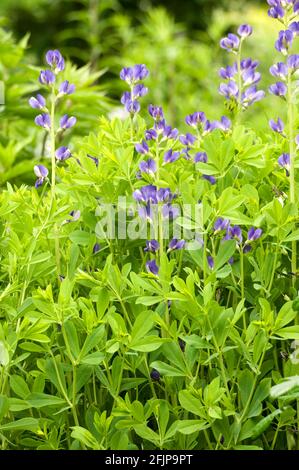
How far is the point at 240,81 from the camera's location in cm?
227

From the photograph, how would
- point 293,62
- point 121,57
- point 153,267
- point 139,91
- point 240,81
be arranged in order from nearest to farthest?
point 153,267 → point 293,62 → point 139,91 → point 240,81 → point 121,57

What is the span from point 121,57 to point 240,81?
5827mm

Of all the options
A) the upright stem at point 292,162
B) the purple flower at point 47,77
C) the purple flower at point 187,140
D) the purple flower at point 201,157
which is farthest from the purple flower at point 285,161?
the purple flower at point 47,77

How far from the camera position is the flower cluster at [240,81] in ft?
7.39

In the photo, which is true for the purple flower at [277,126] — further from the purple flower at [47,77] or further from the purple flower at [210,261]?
the purple flower at [47,77]

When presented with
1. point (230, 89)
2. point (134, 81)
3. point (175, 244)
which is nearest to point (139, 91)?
point (134, 81)

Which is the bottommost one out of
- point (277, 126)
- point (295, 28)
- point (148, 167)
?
point (148, 167)

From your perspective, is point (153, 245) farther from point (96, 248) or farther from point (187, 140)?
point (187, 140)

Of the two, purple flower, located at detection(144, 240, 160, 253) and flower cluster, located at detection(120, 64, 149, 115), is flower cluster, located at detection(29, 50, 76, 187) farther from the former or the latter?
purple flower, located at detection(144, 240, 160, 253)

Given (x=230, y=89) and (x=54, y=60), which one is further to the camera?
(x=230, y=89)

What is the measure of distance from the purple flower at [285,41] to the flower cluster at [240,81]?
0.66 ft
